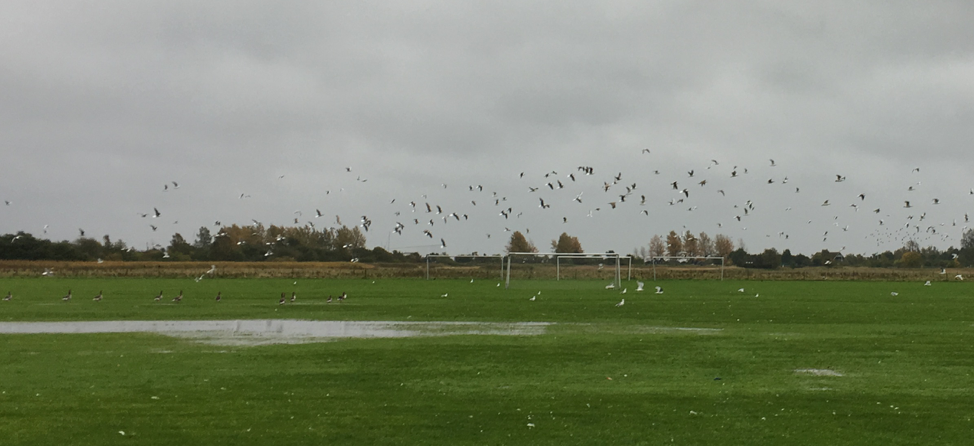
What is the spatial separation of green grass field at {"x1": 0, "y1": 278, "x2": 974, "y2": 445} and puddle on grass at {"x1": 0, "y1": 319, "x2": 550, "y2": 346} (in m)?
1.35

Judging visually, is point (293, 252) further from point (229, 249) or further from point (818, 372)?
point (818, 372)

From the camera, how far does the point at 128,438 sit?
9.49 m

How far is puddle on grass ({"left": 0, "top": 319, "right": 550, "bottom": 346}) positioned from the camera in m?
22.0

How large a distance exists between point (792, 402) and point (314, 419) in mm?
6723

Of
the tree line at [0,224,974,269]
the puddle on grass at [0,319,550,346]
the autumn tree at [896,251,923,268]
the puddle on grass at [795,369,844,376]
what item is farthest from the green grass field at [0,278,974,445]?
the autumn tree at [896,251,923,268]

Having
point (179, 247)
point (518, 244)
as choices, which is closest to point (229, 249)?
point (179, 247)

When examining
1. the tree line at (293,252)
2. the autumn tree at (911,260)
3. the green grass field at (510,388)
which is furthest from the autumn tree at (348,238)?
the green grass field at (510,388)

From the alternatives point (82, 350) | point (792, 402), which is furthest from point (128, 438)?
point (82, 350)

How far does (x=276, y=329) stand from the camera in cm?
2478

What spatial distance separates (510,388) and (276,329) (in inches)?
528

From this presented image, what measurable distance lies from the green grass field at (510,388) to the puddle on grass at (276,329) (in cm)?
135

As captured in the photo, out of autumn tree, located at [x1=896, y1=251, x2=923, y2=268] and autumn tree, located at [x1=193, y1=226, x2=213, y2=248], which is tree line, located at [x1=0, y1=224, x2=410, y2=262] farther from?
autumn tree, located at [x1=896, y1=251, x2=923, y2=268]

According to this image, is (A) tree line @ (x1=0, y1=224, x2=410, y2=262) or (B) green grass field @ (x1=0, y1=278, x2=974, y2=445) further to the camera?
(A) tree line @ (x1=0, y1=224, x2=410, y2=262)

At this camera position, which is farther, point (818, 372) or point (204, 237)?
point (204, 237)
